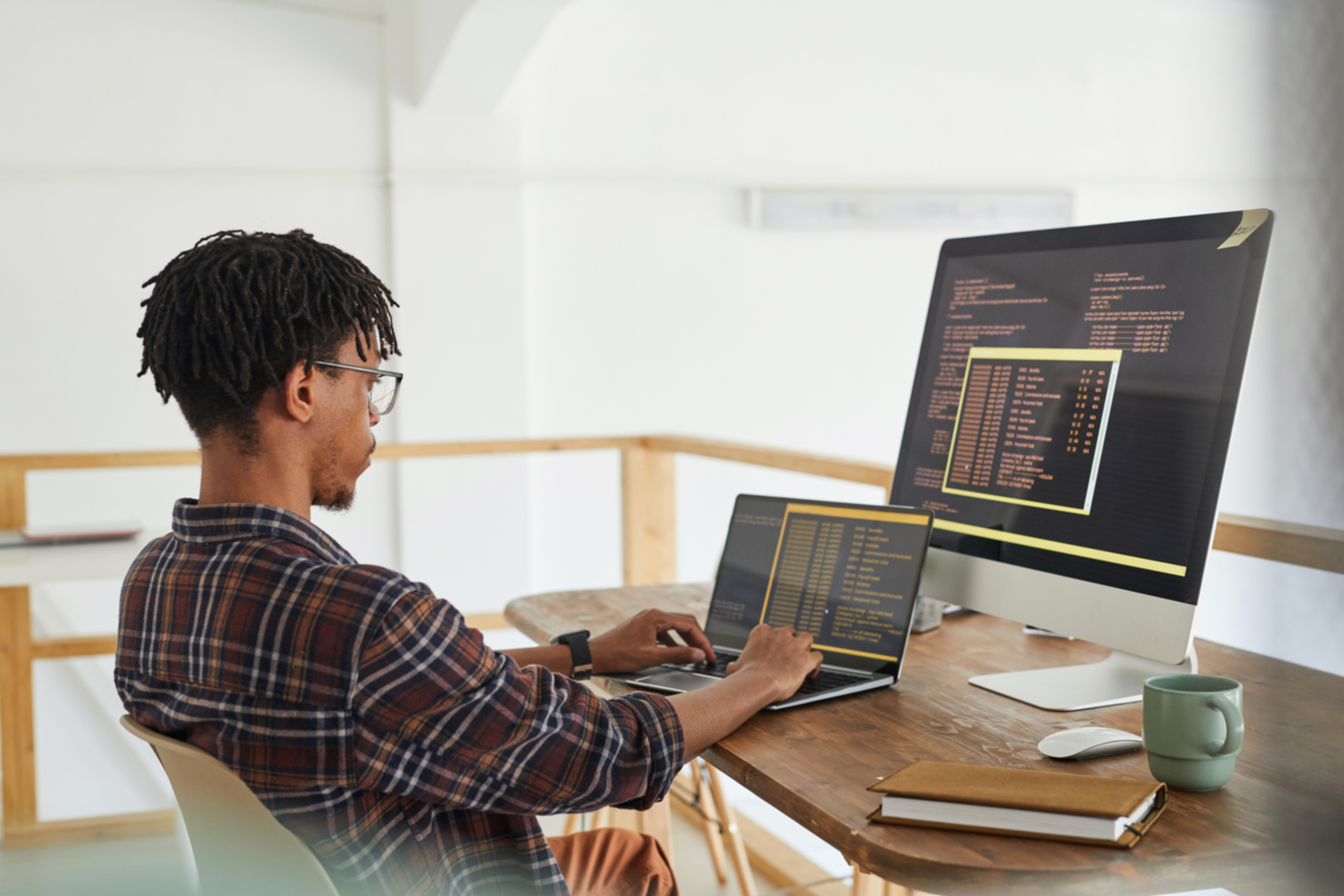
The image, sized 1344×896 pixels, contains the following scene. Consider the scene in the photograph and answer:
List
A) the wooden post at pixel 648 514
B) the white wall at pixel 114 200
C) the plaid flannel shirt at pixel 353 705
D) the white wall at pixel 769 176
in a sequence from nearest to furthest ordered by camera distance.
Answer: the plaid flannel shirt at pixel 353 705 → the wooden post at pixel 648 514 → the white wall at pixel 114 200 → the white wall at pixel 769 176

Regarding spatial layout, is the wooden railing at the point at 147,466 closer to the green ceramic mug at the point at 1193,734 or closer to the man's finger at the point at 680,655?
the man's finger at the point at 680,655

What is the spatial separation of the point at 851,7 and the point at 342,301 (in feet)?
15.5

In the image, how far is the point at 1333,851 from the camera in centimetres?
20

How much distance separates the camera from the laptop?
3.71ft

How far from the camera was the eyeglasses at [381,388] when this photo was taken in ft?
3.09

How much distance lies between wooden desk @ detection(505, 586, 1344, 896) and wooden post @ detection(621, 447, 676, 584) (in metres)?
1.96

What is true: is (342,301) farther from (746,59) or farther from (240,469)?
(746,59)

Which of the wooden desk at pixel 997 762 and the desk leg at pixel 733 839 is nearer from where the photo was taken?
the wooden desk at pixel 997 762

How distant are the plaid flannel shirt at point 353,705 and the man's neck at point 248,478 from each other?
0.03m

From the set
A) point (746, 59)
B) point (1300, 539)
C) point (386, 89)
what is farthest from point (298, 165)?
point (1300, 539)

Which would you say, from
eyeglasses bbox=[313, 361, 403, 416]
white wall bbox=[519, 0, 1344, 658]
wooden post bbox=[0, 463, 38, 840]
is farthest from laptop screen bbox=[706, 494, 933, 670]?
white wall bbox=[519, 0, 1344, 658]

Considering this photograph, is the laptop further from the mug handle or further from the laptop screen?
the mug handle

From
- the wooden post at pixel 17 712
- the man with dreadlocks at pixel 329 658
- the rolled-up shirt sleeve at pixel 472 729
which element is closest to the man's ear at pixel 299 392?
the man with dreadlocks at pixel 329 658

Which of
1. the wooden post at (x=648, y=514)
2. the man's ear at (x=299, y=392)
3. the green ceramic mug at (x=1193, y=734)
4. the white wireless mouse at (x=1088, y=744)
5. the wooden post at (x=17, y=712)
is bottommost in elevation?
the wooden post at (x=17, y=712)
